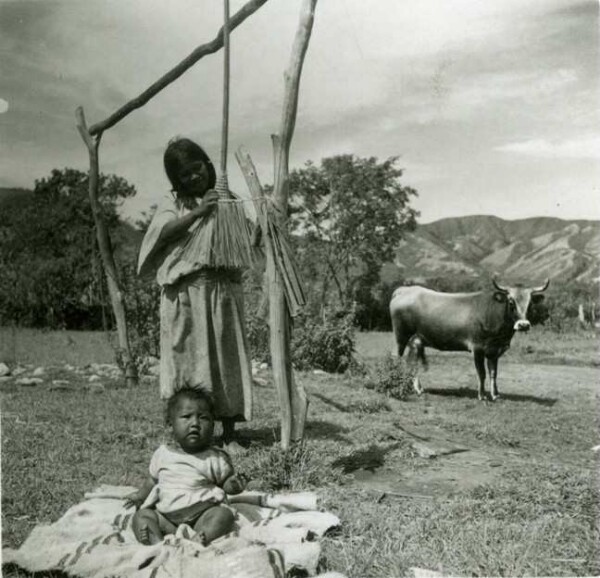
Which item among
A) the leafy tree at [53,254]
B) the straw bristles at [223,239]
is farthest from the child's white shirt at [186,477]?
the leafy tree at [53,254]

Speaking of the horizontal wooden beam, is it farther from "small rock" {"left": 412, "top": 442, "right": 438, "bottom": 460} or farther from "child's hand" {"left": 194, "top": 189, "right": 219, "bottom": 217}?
"small rock" {"left": 412, "top": 442, "right": 438, "bottom": 460}

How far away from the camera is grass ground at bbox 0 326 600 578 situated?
296cm

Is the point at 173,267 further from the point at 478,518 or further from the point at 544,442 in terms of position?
the point at 544,442

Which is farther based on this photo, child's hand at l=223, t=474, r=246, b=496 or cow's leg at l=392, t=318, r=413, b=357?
cow's leg at l=392, t=318, r=413, b=357

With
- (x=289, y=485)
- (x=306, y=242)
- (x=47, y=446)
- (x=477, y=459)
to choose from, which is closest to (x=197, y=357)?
(x=289, y=485)

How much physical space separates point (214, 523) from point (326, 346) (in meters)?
8.48

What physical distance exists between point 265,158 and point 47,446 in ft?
8.72

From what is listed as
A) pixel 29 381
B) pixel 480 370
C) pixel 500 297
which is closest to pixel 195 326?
pixel 29 381

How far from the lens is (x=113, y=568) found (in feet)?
8.79

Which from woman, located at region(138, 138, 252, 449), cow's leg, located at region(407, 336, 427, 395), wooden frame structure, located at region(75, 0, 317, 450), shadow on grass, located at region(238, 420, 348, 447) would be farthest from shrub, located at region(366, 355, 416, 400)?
wooden frame structure, located at region(75, 0, 317, 450)

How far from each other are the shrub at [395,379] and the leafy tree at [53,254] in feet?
20.0

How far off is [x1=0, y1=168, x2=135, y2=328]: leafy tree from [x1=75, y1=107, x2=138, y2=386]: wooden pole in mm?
4655

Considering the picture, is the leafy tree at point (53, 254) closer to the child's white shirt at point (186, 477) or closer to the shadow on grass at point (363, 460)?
Answer: the shadow on grass at point (363, 460)

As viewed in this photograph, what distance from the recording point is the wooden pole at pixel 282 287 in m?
4.14
